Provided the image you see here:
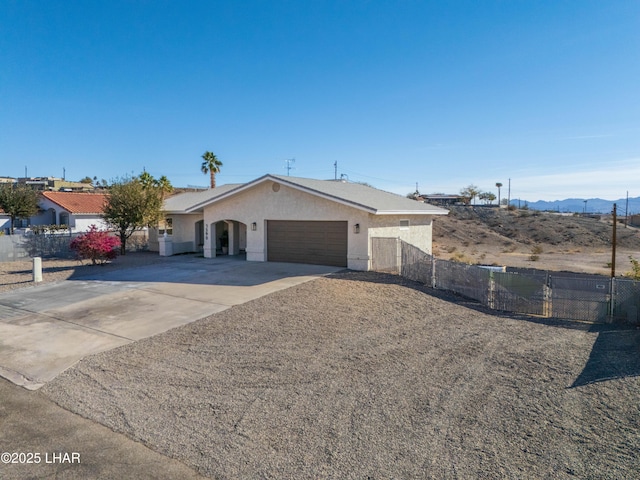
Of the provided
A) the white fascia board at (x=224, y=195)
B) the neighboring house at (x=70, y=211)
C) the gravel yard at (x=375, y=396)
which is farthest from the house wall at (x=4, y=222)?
the gravel yard at (x=375, y=396)

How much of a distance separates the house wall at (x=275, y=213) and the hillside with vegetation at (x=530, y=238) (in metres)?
19.2

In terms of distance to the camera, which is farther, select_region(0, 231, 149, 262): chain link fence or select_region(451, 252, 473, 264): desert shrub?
select_region(451, 252, 473, 264): desert shrub

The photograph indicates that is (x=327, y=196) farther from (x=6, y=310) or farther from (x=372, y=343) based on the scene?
(x=6, y=310)

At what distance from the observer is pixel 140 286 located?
16531 millimetres

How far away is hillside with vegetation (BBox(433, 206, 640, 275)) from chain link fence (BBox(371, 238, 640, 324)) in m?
20.9

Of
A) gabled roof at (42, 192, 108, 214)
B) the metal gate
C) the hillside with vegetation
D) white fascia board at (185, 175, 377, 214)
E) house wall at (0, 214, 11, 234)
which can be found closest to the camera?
the metal gate

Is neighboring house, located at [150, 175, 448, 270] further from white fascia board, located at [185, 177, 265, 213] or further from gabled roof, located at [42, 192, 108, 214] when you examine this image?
gabled roof, located at [42, 192, 108, 214]

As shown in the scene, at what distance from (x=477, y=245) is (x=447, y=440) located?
4682cm

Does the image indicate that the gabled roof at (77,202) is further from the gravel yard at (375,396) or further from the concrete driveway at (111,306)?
the gravel yard at (375,396)

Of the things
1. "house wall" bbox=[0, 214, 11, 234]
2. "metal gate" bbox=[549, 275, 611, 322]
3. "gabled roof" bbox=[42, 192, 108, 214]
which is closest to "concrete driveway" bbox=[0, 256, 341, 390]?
"metal gate" bbox=[549, 275, 611, 322]

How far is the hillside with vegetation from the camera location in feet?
126

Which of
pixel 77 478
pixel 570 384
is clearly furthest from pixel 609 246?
pixel 77 478

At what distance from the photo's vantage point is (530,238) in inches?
2122

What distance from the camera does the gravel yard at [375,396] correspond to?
541 cm
